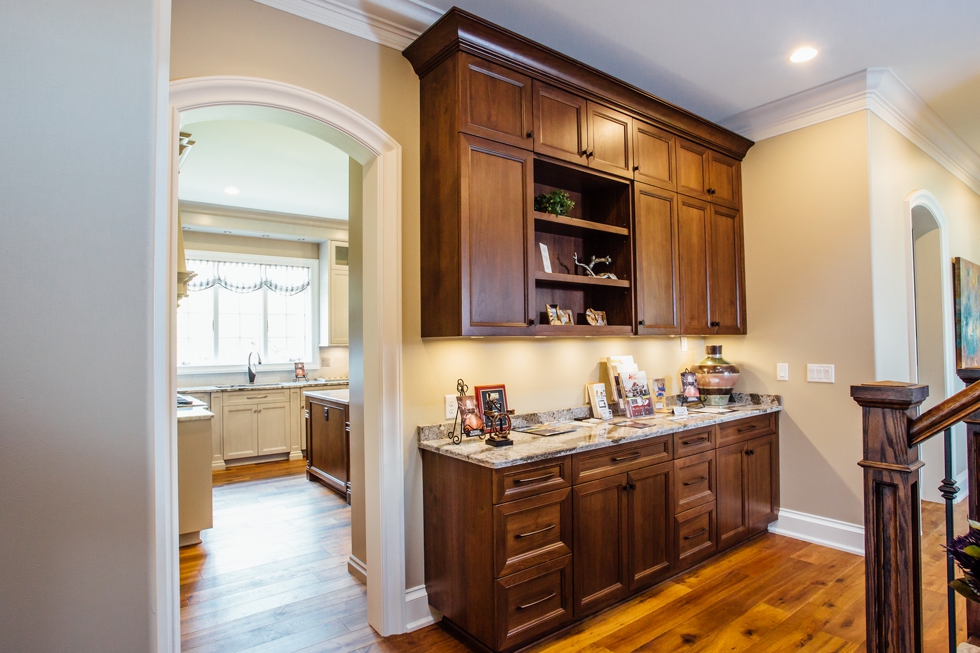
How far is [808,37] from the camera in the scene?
304 cm

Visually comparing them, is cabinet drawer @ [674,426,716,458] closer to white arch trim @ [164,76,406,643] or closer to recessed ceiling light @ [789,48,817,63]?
white arch trim @ [164,76,406,643]

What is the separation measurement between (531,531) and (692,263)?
7.54 ft

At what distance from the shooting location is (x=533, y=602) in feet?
7.77

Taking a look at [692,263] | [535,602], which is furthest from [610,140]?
[535,602]

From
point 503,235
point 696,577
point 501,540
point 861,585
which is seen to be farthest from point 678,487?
point 503,235

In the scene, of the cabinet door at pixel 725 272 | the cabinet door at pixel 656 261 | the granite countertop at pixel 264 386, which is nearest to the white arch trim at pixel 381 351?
the cabinet door at pixel 656 261

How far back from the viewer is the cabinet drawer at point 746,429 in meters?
3.45

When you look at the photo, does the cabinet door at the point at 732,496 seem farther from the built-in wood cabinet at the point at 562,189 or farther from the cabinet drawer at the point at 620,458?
the built-in wood cabinet at the point at 562,189

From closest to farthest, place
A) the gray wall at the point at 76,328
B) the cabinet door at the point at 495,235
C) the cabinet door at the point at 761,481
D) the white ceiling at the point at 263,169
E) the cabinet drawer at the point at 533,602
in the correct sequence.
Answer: the gray wall at the point at 76,328 < the cabinet drawer at the point at 533,602 < the cabinet door at the point at 495,235 < the cabinet door at the point at 761,481 < the white ceiling at the point at 263,169

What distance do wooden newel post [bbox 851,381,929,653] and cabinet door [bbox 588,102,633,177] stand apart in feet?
6.85

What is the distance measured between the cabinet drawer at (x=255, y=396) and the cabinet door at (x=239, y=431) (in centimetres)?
6

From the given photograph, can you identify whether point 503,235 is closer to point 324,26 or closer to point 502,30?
point 502,30

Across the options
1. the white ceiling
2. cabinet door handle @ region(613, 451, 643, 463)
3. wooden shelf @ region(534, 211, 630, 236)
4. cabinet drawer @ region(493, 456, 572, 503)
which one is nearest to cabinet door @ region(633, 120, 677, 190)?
wooden shelf @ region(534, 211, 630, 236)

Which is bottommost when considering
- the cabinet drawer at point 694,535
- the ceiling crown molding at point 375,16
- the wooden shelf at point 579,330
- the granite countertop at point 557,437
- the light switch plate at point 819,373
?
the cabinet drawer at point 694,535
